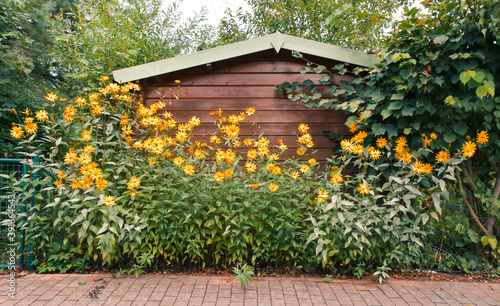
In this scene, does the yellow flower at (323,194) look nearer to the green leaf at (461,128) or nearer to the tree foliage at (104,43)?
the green leaf at (461,128)

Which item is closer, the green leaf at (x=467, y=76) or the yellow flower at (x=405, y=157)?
the green leaf at (x=467, y=76)

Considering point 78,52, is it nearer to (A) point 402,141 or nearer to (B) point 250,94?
(B) point 250,94

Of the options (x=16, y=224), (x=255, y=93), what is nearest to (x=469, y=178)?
(x=255, y=93)

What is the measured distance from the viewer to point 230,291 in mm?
3225

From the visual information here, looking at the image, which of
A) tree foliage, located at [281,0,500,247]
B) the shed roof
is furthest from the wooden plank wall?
tree foliage, located at [281,0,500,247]

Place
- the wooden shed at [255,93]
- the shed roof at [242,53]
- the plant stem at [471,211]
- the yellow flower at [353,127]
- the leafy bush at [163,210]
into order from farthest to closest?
the wooden shed at [255,93]
the shed roof at [242,53]
the yellow flower at [353,127]
the plant stem at [471,211]
the leafy bush at [163,210]

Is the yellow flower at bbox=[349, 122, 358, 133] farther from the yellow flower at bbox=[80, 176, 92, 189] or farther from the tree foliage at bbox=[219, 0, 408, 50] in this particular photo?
the tree foliage at bbox=[219, 0, 408, 50]

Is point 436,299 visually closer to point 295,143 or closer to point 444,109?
point 444,109

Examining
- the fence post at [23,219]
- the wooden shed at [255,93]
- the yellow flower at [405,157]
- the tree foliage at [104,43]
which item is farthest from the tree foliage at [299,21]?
the fence post at [23,219]

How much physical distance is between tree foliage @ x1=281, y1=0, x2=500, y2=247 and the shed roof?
0.47m

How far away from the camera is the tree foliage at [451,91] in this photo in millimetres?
3508

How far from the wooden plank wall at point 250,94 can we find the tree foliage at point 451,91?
0.87 meters

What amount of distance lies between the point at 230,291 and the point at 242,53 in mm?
2792

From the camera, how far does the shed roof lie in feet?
14.4
